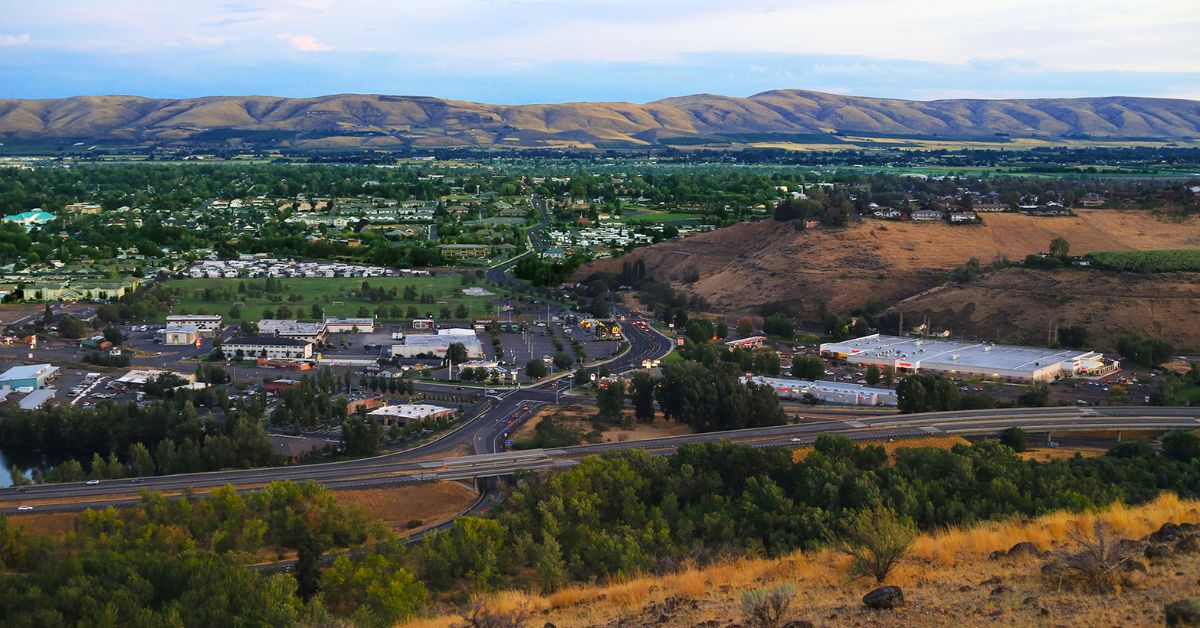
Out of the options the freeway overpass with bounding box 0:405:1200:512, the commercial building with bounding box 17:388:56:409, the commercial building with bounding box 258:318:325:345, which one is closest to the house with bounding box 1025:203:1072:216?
the freeway overpass with bounding box 0:405:1200:512

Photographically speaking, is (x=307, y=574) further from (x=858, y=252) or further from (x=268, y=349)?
(x=858, y=252)

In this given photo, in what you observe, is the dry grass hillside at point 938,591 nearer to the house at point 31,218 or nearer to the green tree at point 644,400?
the green tree at point 644,400

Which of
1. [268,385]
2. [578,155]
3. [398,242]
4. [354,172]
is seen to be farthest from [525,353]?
[578,155]

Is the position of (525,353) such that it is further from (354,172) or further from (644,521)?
(354,172)

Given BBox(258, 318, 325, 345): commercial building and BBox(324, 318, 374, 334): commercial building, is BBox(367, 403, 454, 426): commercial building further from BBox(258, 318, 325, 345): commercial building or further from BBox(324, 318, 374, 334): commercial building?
BBox(324, 318, 374, 334): commercial building

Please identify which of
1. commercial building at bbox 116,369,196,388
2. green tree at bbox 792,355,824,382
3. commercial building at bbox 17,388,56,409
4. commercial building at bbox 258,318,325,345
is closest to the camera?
commercial building at bbox 17,388,56,409

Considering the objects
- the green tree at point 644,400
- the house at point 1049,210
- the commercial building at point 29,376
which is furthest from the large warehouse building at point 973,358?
the commercial building at point 29,376

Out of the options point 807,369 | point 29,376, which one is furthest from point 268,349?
point 807,369
